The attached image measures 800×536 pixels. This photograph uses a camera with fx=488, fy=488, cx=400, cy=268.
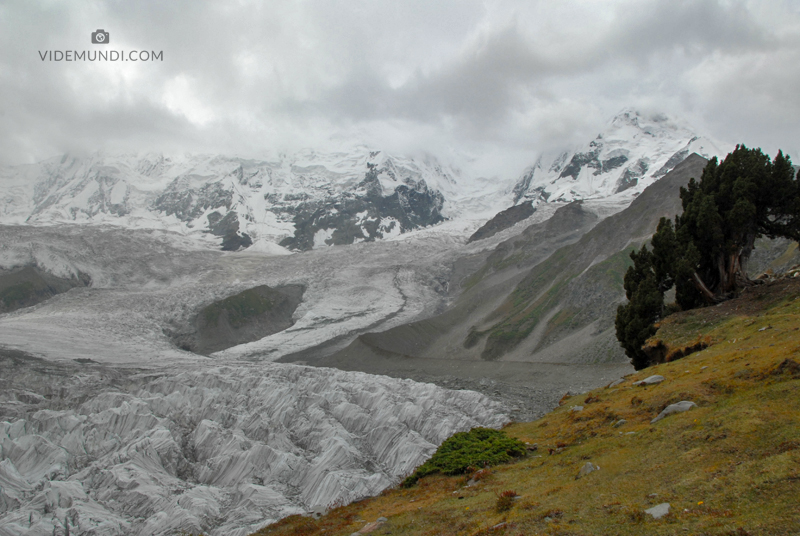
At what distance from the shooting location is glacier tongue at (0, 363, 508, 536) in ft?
73.7

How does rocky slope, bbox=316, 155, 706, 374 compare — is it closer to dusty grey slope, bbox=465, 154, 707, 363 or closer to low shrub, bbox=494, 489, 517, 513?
dusty grey slope, bbox=465, 154, 707, 363

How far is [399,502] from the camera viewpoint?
17.0 m

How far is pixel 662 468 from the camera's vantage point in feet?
37.3

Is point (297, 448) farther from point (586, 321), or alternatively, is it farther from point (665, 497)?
point (586, 321)

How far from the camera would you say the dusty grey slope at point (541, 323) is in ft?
184

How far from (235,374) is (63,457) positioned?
16.5 metres

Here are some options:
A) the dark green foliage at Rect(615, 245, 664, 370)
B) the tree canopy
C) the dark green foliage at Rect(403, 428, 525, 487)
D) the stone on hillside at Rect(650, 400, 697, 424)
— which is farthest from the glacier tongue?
the stone on hillside at Rect(650, 400, 697, 424)

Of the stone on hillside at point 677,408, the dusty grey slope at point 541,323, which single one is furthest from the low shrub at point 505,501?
the dusty grey slope at point 541,323

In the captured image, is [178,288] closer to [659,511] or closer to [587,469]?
[587,469]

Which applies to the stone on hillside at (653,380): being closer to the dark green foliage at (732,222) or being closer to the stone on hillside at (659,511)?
the dark green foliage at (732,222)

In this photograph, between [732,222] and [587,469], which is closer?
[587,469]

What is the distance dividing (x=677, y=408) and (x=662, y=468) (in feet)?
15.4

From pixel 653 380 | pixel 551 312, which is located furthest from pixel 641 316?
pixel 551 312

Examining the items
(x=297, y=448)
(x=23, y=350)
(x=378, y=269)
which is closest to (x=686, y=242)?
(x=297, y=448)
